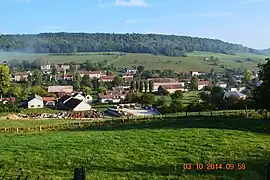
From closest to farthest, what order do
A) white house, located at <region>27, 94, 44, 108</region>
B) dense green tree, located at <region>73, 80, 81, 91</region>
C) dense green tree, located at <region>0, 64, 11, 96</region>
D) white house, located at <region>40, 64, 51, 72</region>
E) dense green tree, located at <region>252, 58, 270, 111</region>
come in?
dense green tree, located at <region>252, 58, 270, 111</region> → dense green tree, located at <region>0, 64, 11, 96</region> → white house, located at <region>27, 94, 44, 108</region> → dense green tree, located at <region>73, 80, 81, 91</region> → white house, located at <region>40, 64, 51, 72</region>

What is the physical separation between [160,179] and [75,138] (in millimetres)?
12175

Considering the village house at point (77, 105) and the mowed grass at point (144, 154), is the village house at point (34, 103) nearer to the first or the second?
the village house at point (77, 105)

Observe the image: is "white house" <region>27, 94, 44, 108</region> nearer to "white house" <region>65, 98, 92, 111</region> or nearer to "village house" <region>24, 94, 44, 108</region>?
"village house" <region>24, 94, 44, 108</region>

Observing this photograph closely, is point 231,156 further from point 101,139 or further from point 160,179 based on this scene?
point 101,139

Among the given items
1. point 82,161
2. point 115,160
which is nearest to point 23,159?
point 82,161

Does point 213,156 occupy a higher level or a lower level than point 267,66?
lower

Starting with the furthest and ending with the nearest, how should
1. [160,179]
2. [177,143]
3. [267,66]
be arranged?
[267,66], [177,143], [160,179]

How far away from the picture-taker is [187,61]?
7505 inches

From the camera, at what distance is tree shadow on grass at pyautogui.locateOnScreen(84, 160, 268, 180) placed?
48.0 ft

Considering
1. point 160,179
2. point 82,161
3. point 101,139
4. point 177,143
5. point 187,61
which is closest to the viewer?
point 160,179

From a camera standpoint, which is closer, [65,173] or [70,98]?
[65,173]

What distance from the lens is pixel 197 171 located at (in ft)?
50.4

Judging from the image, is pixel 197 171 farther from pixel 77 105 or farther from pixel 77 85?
pixel 77 85

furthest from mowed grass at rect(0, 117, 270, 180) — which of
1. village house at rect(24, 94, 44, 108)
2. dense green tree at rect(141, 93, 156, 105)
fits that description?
village house at rect(24, 94, 44, 108)
